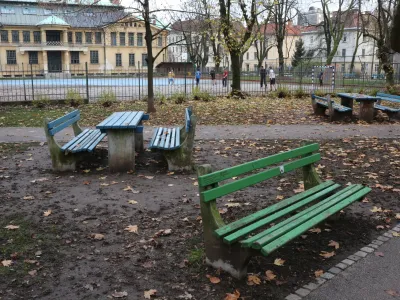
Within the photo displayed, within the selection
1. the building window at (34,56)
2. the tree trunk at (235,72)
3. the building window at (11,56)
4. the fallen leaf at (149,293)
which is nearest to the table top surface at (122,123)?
the fallen leaf at (149,293)

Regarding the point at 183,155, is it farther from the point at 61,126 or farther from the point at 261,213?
the point at 261,213

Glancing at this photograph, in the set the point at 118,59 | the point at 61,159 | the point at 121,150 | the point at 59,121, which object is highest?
the point at 118,59

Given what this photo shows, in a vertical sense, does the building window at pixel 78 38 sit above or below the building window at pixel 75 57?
above

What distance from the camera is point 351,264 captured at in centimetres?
370

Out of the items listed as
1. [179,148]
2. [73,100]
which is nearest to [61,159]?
[179,148]

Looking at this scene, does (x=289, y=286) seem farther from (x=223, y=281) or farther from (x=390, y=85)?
(x=390, y=85)

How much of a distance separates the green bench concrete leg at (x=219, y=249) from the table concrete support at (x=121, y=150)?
3.33 meters

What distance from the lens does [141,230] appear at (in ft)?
14.6

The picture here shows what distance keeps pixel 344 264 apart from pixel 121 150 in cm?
398

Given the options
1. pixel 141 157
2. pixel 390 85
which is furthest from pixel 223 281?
pixel 390 85

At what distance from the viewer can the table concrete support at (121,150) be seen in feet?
21.4

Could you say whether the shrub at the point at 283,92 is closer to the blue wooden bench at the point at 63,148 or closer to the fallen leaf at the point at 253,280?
the blue wooden bench at the point at 63,148

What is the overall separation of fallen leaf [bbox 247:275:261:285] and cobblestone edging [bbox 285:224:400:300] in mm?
285

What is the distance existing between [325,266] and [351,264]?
238mm
